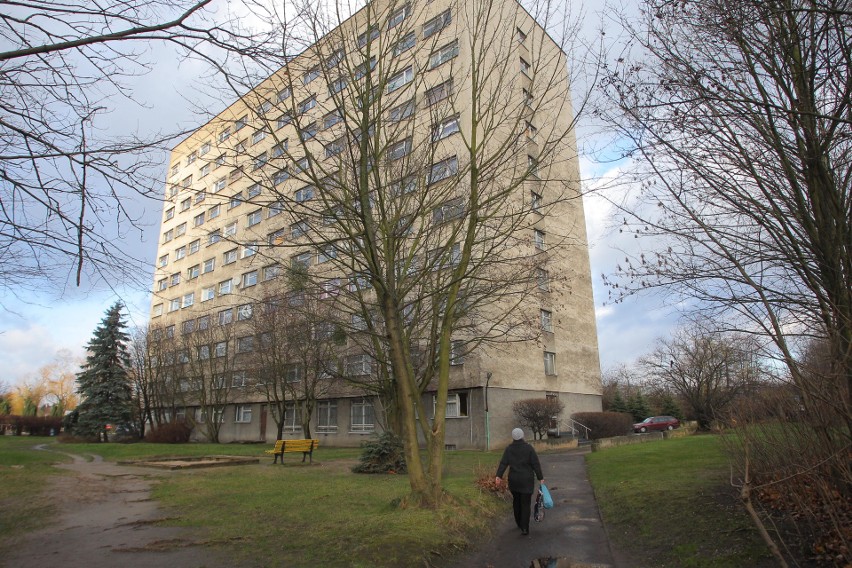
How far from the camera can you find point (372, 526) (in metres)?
7.27

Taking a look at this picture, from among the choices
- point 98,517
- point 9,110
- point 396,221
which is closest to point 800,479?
point 396,221

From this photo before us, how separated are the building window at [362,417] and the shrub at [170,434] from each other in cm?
1522

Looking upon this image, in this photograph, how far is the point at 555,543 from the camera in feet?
24.2

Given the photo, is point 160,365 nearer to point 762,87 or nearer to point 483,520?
point 483,520

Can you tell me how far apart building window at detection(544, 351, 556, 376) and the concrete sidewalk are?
20.4 m

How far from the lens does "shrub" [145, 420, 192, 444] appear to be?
39.9m

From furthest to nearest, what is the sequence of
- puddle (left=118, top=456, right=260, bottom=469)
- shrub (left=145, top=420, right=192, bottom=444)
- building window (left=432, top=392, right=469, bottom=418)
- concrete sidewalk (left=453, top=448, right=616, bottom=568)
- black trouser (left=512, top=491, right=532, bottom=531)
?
shrub (left=145, top=420, right=192, bottom=444) < building window (left=432, top=392, right=469, bottom=418) < puddle (left=118, top=456, right=260, bottom=469) < black trouser (left=512, top=491, right=532, bottom=531) < concrete sidewalk (left=453, top=448, right=616, bottom=568)

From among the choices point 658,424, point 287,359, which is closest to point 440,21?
point 287,359

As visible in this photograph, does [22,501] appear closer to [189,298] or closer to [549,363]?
[549,363]

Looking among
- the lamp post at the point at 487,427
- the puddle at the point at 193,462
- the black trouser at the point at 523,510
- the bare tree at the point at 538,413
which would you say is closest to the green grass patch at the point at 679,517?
the black trouser at the point at 523,510

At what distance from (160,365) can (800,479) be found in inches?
1762

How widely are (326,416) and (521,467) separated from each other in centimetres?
3028

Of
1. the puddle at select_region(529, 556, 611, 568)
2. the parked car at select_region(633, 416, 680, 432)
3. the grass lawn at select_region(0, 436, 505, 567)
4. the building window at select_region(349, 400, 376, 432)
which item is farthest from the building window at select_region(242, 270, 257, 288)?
the puddle at select_region(529, 556, 611, 568)

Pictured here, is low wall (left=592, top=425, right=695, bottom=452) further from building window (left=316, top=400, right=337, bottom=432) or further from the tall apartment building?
building window (left=316, top=400, right=337, bottom=432)
